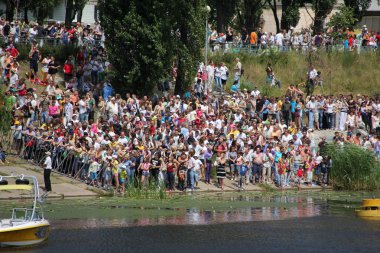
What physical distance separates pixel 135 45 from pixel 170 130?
8.70m

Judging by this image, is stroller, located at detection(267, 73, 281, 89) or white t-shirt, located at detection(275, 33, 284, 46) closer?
stroller, located at detection(267, 73, 281, 89)

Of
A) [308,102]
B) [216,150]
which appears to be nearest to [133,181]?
[216,150]

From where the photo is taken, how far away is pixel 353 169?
156 feet

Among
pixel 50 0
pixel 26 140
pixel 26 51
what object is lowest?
pixel 26 140

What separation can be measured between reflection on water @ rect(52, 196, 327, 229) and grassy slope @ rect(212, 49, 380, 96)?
18.4 metres

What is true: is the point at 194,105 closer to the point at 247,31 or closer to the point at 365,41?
the point at 365,41

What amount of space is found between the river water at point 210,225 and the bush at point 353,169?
2.76m

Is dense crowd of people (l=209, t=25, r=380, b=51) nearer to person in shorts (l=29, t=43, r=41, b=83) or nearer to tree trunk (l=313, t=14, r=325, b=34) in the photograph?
tree trunk (l=313, t=14, r=325, b=34)

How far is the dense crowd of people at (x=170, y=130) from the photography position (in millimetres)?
43031

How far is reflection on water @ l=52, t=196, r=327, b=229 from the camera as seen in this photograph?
123 feet

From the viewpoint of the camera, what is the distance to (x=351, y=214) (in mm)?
41719

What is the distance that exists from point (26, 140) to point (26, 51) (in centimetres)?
1161

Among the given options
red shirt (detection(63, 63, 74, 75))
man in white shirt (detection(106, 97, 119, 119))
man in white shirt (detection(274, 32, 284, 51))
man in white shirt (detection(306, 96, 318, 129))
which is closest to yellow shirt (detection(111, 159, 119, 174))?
man in white shirt (detection(106, 97, 119, 119))

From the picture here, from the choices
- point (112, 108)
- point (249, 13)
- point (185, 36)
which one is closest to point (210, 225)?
point (112, 108)
